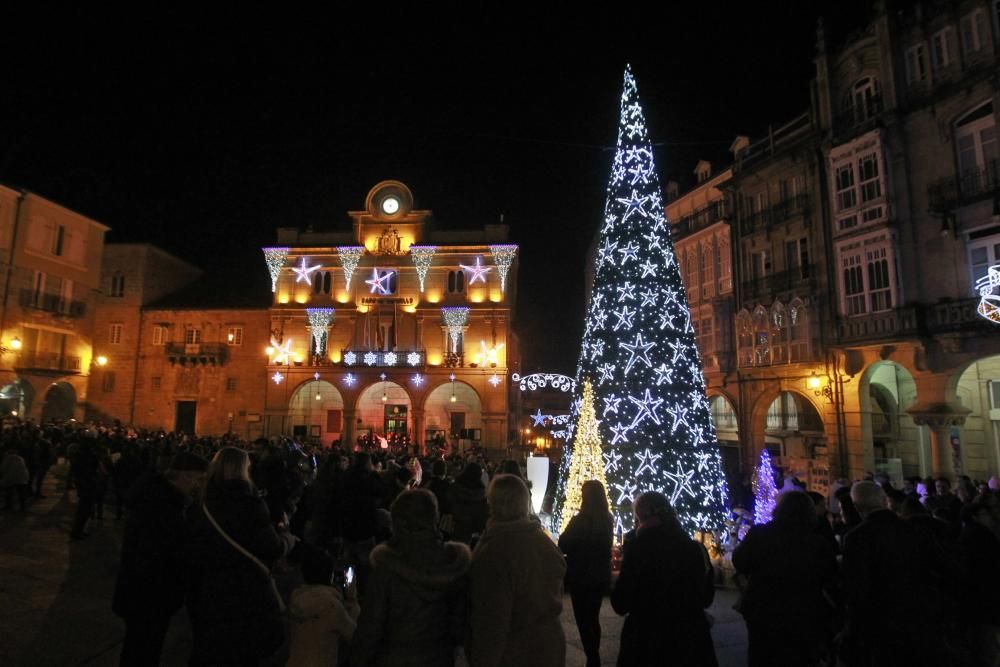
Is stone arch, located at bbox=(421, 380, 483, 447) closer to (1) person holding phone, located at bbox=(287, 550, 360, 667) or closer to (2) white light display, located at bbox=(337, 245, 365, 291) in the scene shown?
(2) white light display, located at bbox=(337, 245, 365, 291)

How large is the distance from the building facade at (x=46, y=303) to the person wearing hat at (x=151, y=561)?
102ft

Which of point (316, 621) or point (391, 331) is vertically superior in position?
point (391, 331)

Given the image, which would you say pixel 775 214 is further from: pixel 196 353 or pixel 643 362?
pixel 196 353

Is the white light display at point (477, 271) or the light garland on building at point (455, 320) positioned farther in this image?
the white light display at point (477, 271)

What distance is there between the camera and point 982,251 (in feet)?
55.1

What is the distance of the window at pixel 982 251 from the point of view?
1642cm

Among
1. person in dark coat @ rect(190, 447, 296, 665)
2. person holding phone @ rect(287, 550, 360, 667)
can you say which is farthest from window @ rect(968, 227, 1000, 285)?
person in dark coat @ rect(190, 447, 296, 665)

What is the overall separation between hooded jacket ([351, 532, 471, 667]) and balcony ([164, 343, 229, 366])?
115 feet

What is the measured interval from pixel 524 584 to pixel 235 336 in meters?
36.0

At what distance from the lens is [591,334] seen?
1066 centimetres

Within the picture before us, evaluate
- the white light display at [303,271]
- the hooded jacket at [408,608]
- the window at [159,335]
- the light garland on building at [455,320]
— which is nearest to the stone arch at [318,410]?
the white light display at [303,271]

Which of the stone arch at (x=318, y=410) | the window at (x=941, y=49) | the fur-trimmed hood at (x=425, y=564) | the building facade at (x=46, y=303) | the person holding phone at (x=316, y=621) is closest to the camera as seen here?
the fur-trimmed hood at (x=425, y=564)

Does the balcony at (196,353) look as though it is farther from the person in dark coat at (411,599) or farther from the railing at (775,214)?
the person in dark coat at (411,599)

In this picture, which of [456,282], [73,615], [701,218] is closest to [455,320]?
[456,282]
